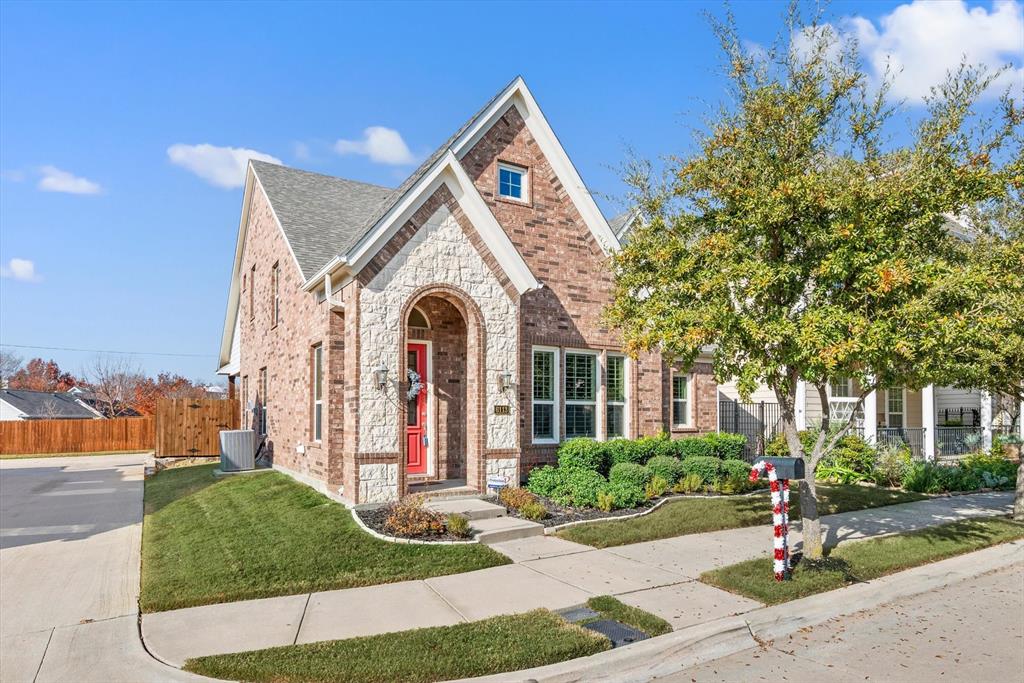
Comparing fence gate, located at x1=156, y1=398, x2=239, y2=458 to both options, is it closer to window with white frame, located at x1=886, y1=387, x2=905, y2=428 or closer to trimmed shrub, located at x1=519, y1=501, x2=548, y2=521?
trimmed shrub, located at x1=519, y1=501, x2=548, y2=521

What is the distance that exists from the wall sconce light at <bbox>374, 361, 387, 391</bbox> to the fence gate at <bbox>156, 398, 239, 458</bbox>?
1333 cm

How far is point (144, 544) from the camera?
9.88 m

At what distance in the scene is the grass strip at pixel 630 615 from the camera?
19.7ft

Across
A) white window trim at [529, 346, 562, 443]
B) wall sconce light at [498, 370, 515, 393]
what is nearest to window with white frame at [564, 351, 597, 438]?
white window trim at [529, 346, 562, 443]

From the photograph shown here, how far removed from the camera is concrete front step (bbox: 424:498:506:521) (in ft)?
33.6

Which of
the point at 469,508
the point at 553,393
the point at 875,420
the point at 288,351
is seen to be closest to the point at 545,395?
the point at 553,393

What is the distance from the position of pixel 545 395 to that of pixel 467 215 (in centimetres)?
418

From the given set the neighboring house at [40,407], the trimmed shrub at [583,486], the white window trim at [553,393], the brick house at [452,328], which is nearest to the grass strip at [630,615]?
the brick house at [452,328]

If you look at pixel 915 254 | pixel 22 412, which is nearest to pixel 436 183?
pixel 915 254

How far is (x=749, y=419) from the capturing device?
1989 centimetres

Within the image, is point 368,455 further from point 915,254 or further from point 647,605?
point 915,254

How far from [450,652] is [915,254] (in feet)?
23.2

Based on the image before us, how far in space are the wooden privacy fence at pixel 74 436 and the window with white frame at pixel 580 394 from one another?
90.0 ft

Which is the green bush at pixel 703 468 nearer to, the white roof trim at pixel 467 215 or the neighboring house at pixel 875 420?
the white roof trim at pixel 467 215
